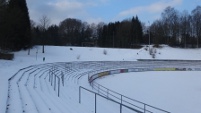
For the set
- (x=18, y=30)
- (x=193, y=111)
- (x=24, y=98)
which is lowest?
(x=193, y=111)

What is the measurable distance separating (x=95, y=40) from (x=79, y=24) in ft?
46.8

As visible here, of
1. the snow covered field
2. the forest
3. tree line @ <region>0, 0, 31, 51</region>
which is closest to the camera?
the snow covered field

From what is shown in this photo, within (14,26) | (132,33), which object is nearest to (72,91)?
(14,26)

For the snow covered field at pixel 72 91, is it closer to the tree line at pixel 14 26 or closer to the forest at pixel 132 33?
the tree line at pixel 14 26

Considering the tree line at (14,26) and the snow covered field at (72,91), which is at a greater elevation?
the tree line at (14,26)

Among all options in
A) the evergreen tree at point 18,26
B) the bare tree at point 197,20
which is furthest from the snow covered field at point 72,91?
the bare tree at point 197,20

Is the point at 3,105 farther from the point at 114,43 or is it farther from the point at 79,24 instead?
the point at 79,24

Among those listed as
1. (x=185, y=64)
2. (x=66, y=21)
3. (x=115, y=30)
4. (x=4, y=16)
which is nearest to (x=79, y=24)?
(x=66, y=21)

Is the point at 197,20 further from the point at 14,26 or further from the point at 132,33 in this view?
A: the point at 14,26

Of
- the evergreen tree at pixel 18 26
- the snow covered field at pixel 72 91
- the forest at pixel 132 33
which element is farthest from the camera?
the forest at pixel 132 33

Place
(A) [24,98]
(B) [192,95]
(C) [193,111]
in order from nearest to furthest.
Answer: (A) [24,98]
(C) [193,111]
(B) [192,95]

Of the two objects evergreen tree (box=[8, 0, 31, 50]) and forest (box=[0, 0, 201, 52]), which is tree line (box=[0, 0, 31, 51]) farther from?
forest (box=[0, 0, 201, 52])

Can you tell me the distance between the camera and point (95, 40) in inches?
5394

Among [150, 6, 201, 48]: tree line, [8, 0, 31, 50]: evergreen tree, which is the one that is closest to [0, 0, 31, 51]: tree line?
[8, 0, 31, 50]: evergreen tree
